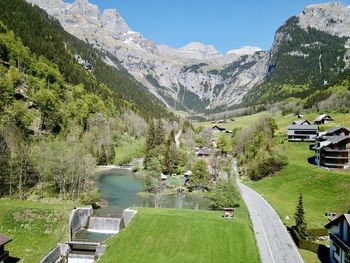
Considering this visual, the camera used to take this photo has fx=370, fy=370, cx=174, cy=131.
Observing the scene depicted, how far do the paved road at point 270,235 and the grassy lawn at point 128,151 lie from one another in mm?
75531

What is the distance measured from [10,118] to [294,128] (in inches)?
3894

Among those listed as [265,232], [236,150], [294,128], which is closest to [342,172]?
[265,232]

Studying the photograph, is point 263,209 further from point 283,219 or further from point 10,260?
point 10,260

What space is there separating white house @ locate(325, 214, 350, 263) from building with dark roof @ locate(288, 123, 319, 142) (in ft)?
296

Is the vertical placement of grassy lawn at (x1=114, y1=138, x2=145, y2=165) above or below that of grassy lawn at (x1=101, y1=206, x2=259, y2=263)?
above

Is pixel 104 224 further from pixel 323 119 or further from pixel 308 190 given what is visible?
pixel 323 119

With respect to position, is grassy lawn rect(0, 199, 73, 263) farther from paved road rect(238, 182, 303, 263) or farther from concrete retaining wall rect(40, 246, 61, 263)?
paved road rect(238, 182, 303, 263)

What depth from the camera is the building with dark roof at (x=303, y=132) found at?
136 m

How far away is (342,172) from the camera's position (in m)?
89.6

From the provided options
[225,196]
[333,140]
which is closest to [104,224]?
[225,196]

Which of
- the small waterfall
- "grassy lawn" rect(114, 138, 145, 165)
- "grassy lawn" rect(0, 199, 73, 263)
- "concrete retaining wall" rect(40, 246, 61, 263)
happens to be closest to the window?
the small waterfall

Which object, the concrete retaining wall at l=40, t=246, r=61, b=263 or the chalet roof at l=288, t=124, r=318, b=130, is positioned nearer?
the concrete retaining wall at l=40, t=246, r=61, b=263

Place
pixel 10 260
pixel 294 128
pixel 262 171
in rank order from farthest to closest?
pixel 294 128 < pixel 262 171 < pixel 10 260

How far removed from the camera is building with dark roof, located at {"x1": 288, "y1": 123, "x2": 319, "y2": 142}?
136 metres
